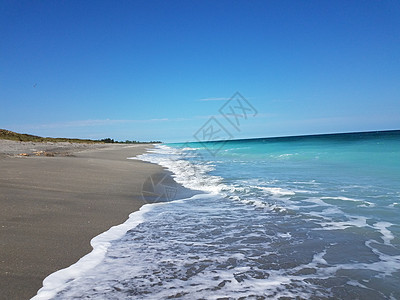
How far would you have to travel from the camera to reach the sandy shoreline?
125 inches

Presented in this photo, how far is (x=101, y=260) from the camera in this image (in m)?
3.66

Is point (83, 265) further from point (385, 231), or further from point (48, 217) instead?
point (385, 231)

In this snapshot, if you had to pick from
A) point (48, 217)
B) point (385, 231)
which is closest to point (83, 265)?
point (48, 217)

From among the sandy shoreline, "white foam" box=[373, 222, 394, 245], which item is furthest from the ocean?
the sandy shoreline

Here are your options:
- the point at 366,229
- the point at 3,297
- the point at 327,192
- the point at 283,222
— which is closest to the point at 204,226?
the point at 283,222

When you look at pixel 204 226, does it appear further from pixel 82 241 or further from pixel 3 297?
pixel 3 297

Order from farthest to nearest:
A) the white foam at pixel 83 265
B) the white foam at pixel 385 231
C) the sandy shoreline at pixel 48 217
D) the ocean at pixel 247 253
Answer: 1. the white foam at pixel 385 231
2. the sandy shoreline at pixel 48 217
3. the ocean at pixel 247 253
4. the white foam at pixel 83 265

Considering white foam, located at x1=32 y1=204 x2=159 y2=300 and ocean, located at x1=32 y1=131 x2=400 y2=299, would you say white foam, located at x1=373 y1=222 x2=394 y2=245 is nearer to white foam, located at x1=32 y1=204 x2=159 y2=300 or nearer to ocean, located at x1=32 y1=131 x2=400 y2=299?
ocean, located at x1=32 y1=131 x2=400 y2=299

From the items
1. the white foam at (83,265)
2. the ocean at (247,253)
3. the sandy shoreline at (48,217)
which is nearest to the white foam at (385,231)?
the ocean at (247,253)

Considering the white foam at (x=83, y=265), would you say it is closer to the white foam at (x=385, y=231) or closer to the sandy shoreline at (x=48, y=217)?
the sandy shoreline at (x=48, y=217)

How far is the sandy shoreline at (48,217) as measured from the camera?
3.18 meters

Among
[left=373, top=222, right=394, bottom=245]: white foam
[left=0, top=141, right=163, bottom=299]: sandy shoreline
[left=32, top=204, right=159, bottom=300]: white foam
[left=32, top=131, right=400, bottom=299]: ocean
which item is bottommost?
[left=373, top=222, right=394, bottom=245]: white foam

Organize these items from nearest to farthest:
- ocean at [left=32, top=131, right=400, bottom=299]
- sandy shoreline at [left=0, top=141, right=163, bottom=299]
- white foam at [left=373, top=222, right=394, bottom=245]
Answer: ocean at [left=32, top=131, right=400, bottom=299] < sandy shoreline at [left=0, top=141, right=163, bottom=299] < white foam at [left=373, top=222, right=394, bottom=245]

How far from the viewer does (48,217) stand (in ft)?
16.4
